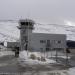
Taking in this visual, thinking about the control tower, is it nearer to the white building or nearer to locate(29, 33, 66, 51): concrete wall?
the white building

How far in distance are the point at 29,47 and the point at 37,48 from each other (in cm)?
236

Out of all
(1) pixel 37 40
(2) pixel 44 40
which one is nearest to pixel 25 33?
(1) pixel 37 40

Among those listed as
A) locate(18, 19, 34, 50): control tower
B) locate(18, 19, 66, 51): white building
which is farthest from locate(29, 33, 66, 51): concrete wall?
locate(18, 19, 34, 50): control tower

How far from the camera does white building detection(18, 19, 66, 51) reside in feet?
A: 218

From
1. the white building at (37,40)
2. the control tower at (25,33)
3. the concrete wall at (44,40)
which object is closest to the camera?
the control tower at (25,33)

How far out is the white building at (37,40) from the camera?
6656cm

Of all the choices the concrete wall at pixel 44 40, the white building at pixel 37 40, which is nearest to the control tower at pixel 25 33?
the white building at pixel 37 40

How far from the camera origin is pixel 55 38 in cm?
6794

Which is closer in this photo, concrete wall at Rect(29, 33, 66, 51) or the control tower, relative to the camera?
the control tower

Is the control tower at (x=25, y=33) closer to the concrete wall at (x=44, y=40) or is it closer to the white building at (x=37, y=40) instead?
the white building at (x=37, y=40)

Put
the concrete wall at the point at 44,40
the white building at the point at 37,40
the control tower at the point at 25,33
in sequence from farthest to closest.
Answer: the concrete wall at the point at 44,40
the white building at the point at 37,40
the control tower at the point at 25,33

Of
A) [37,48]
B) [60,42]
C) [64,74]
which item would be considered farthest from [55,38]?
[64,74]

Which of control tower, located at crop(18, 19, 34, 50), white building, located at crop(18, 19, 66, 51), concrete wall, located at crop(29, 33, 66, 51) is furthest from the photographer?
concrete wall, located at crop(29, 33, 66, 51)

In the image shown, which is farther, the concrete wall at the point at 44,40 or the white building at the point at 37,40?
the concrete wall at the point at 44,40
